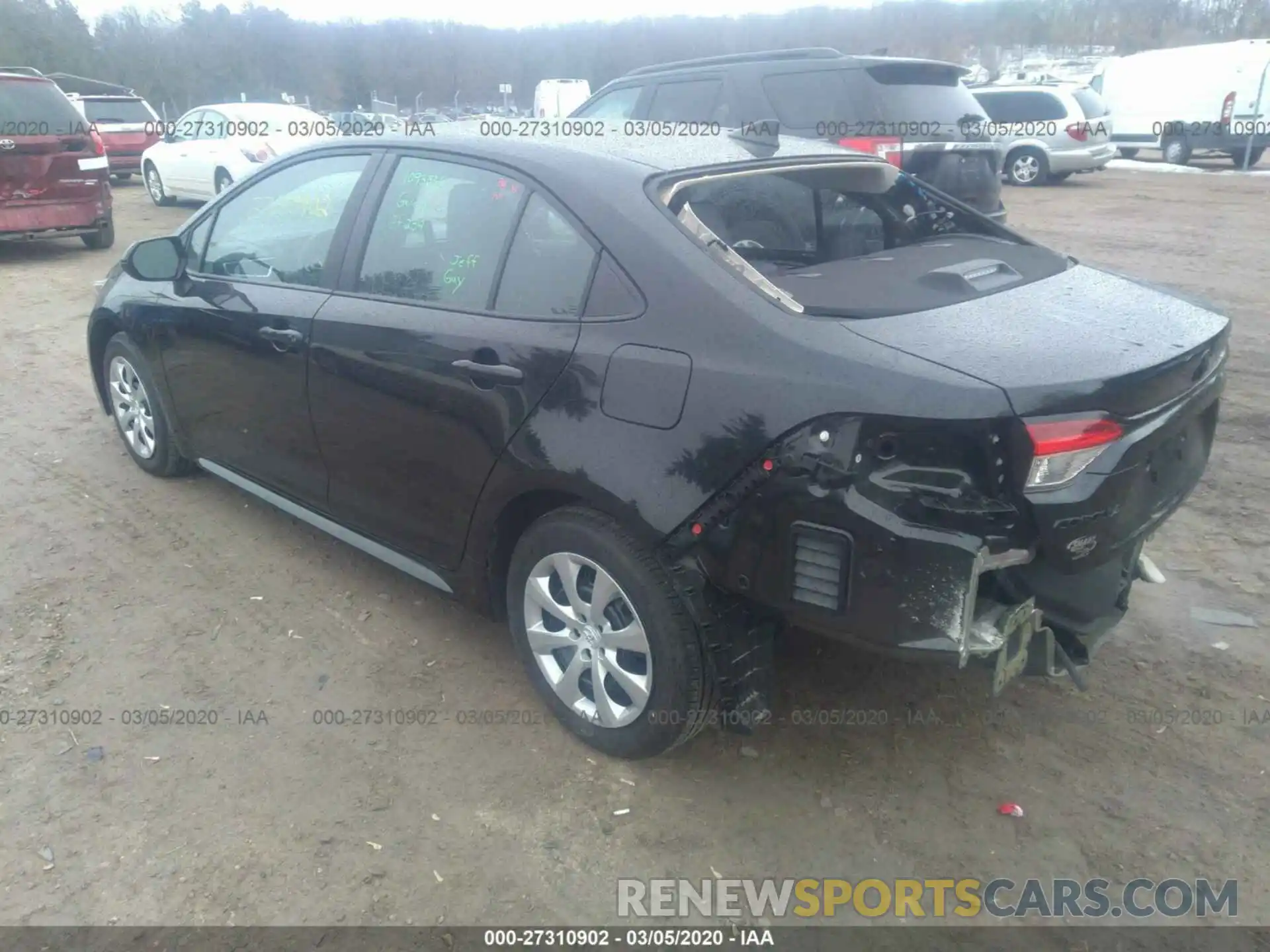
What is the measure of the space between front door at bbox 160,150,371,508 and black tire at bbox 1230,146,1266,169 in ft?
72.8

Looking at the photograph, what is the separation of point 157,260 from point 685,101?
5.24 meters

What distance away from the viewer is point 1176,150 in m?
22.1

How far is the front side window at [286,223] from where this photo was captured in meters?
3.59

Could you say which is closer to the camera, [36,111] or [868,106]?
[868,106]

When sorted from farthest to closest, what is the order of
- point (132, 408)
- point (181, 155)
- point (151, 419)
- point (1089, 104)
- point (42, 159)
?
point (1089, 104), point (181, 155), point (42, 159), point (132, 408), point (151, 419)

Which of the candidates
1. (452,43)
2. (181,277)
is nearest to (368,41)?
(452,43)

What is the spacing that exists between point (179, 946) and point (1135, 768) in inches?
102

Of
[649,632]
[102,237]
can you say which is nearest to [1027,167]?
[102,237]

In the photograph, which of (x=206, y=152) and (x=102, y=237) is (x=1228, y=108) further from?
(x=102, y=237)

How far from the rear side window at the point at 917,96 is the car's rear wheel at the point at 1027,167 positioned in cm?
1086

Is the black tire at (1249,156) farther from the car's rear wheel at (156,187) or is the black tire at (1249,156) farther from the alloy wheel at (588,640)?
the alloy wheel at (588,640)

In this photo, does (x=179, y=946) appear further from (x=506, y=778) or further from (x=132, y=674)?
(x=132, y=674)

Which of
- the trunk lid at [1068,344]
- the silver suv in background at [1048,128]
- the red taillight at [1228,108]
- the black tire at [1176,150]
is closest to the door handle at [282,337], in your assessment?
the trunk lid at [1068,344]

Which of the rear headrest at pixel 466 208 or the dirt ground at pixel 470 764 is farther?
the rear headrest at pixel 466 208
